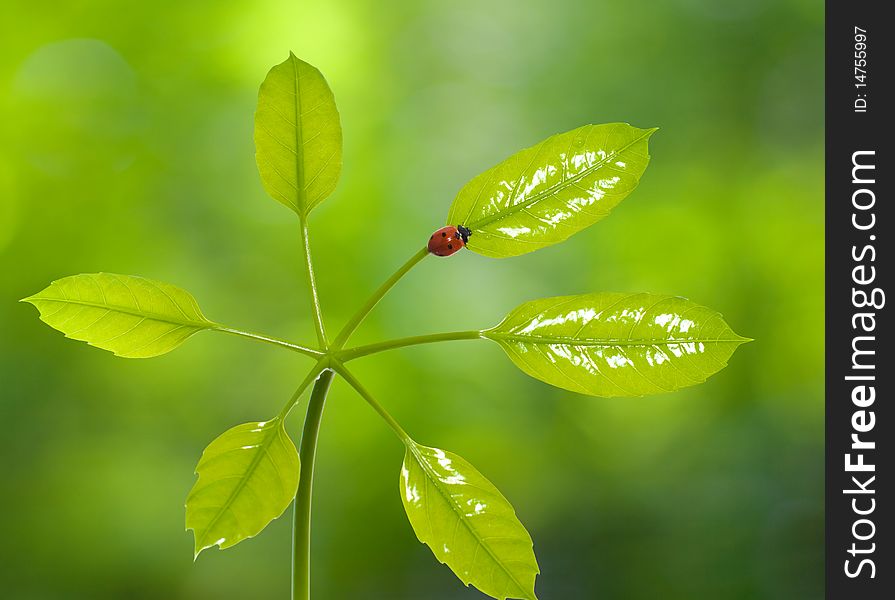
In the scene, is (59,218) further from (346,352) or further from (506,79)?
(346,352)

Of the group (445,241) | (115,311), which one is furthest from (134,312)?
(445,241)

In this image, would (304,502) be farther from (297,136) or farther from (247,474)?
(297,136)

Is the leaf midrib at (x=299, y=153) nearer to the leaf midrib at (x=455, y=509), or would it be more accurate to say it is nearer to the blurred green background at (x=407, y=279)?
the leaf midrib at (x=455, y=509)

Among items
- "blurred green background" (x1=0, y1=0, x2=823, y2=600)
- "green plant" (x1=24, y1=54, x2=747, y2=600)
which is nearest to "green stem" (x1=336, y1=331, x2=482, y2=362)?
"green plant" (x1=24, y1=54, x2=747, y2=600)

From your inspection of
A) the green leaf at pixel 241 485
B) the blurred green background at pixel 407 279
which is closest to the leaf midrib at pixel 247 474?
the green leaf at pixel 241 485
